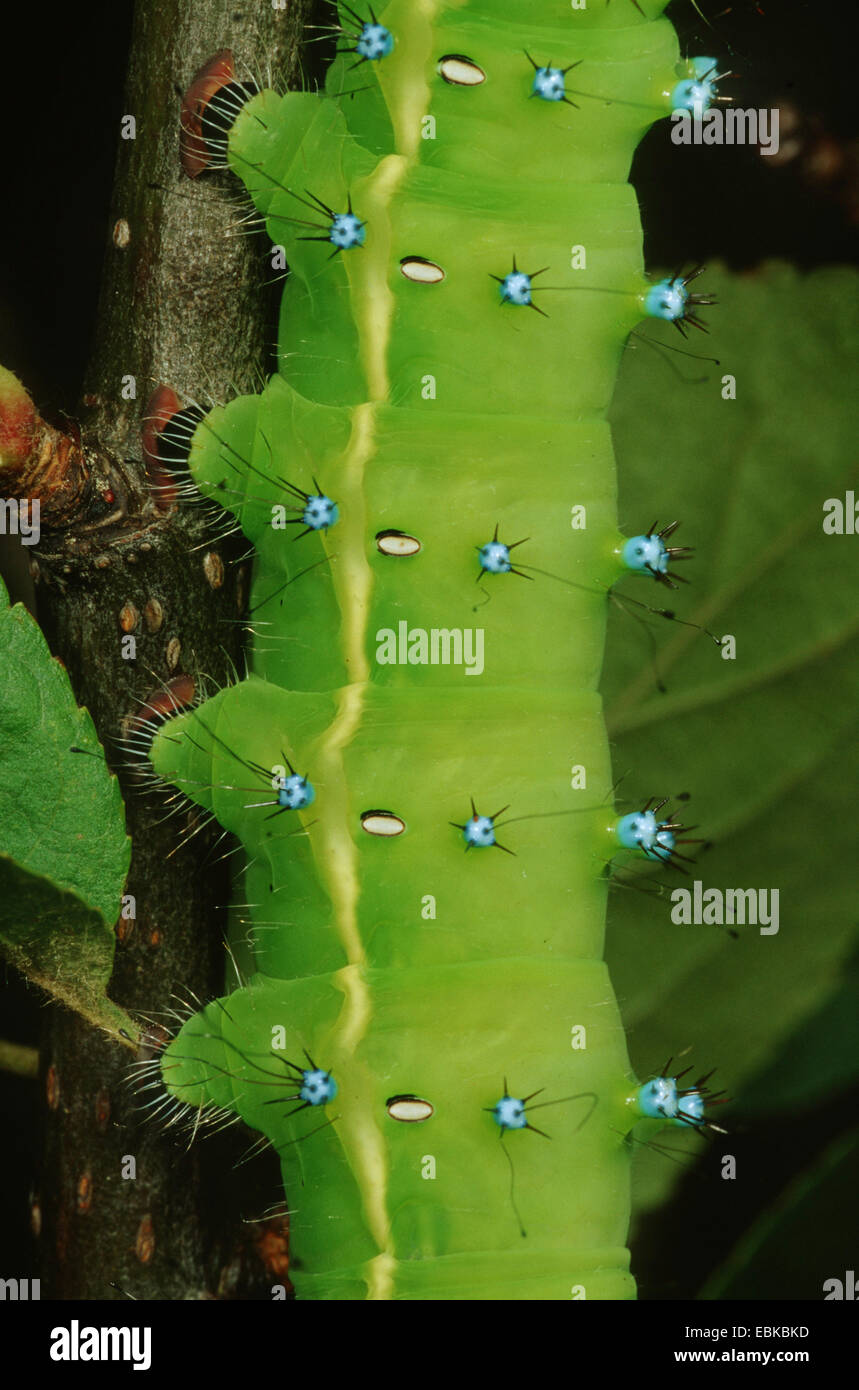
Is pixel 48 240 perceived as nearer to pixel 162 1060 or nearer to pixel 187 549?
pixel 187 549

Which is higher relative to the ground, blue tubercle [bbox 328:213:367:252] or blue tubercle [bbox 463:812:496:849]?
blue tubercle [bbox 328:213:367:252]

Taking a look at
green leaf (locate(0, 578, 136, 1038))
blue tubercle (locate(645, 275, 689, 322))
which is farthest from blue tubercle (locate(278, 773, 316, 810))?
blue tubercle (locate(645, 275, 689, 322))

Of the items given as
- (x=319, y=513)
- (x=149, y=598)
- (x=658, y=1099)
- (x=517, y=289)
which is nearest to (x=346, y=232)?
(x=517, y=289)

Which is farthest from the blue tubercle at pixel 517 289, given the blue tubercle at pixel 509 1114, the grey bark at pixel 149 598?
the blue tubercle at pixel 509 1114

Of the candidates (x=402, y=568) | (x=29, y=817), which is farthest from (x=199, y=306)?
(x=29, y=817)

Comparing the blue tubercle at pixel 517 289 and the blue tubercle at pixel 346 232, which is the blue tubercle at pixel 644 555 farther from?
the blue tubercle at pixel 346 232

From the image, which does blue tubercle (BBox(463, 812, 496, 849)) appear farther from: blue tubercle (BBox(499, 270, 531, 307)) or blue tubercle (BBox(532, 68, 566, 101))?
blue tubercle (BBox(532, 68, 566, 101))

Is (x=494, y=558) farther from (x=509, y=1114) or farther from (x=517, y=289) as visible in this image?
(x=509, y=1114)
